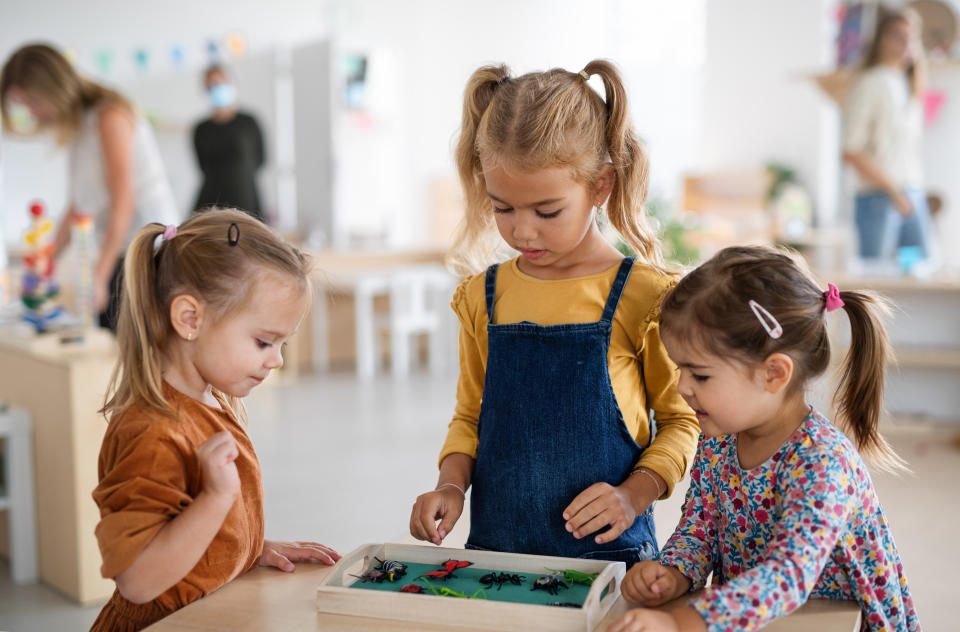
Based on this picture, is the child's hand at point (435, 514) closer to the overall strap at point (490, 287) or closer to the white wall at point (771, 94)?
the overall strap at point (490, 287)

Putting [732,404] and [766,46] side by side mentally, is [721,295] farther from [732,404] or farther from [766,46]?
[766,46]

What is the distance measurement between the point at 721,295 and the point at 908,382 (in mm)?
3664

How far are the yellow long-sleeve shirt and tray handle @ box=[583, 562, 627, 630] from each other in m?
0.23

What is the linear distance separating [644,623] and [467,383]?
0.60m

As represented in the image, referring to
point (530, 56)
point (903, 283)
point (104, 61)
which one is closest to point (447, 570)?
point (903, 283)

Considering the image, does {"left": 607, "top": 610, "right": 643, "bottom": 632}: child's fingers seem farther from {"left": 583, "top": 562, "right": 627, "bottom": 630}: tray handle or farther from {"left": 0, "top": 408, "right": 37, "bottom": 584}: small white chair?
{"left": 0, "top": 408, "right": 37, "bottom": 584}: small white chair

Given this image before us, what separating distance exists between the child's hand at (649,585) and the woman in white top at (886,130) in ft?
11.8

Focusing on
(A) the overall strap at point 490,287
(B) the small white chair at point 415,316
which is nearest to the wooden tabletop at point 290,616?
(A) the overall strap at point 490,287

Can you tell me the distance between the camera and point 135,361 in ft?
3.84

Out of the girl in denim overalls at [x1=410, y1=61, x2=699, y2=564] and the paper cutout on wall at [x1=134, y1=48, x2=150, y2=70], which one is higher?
the paper cutout on wall at [x1=134, y1=48, x2=150, y2=70]

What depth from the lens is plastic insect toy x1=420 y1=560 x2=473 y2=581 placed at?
44.1 inches

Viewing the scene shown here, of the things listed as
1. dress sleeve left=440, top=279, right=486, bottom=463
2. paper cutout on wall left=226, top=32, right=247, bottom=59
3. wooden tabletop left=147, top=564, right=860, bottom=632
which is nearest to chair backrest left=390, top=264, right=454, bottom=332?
paper cutout on wall left=226, top=32, right=247, bottom=59

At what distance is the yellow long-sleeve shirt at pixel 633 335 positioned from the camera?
133 cm

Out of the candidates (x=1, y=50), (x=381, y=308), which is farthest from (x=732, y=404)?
(x=1, y=50)
